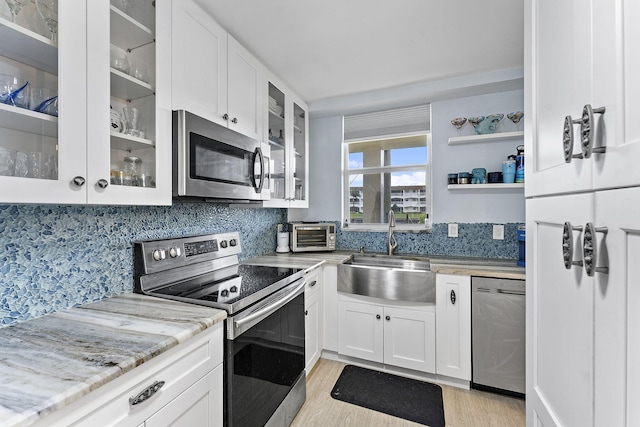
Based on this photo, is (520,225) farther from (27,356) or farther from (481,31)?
(27,356)

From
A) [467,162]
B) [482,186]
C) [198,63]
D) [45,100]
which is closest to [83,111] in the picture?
[45,100]

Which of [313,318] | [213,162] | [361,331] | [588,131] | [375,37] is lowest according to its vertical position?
[361,331]

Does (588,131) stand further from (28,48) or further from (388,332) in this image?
(388,332)

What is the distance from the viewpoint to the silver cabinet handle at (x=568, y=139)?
0.59 meters

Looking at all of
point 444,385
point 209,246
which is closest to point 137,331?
point 209,246

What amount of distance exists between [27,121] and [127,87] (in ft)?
1.35

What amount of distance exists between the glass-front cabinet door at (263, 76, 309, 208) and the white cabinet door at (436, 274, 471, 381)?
55.2 inches

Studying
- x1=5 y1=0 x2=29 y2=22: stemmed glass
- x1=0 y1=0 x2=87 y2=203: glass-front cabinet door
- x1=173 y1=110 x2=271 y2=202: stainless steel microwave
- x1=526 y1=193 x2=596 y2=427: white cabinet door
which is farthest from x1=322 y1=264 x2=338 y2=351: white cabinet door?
x1=5 y1=0 x2=29 y2=22: stemmed glass

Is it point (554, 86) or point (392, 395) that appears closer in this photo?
point (554, 86)

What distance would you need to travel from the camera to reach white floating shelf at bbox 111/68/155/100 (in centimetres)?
114

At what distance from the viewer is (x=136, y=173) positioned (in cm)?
124

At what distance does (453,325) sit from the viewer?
2062 millimetres

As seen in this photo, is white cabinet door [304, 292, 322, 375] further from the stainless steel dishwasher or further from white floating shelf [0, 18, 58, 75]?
white floating shelf [0, 18, 58, 75]

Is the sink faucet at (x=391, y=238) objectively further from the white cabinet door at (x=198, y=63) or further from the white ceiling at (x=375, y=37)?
the white cabinet door at (x=198, y=63)
